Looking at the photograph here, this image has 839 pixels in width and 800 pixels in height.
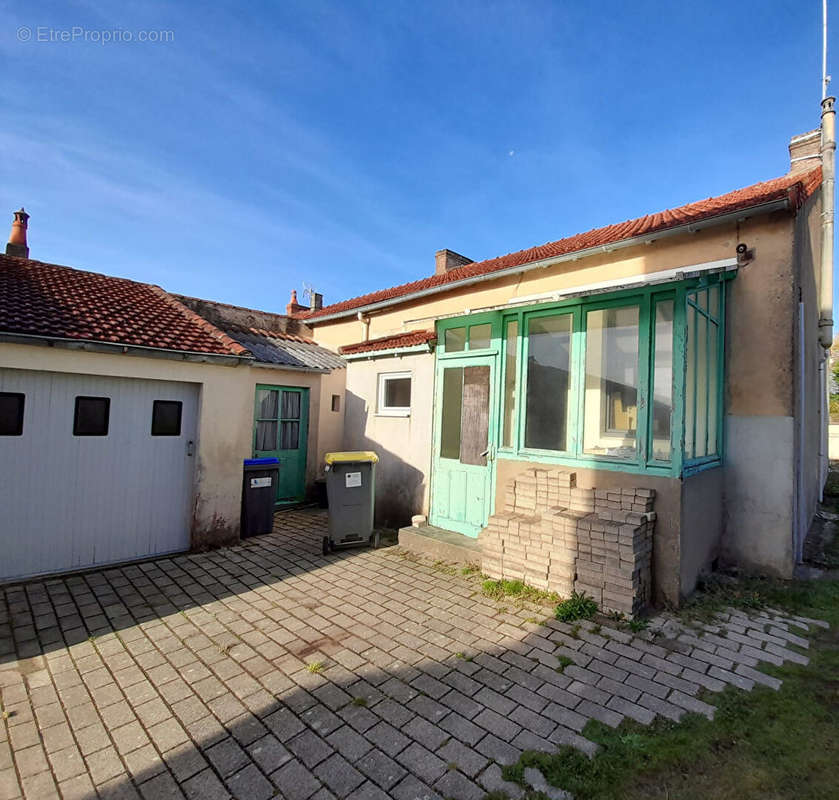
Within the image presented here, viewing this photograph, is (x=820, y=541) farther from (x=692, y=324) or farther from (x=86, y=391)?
(x=86, y=391)

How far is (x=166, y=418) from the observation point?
21.7 feet

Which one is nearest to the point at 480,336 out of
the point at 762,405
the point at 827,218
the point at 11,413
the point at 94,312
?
the point at 762,405

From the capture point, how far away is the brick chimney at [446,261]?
1342 centimetres

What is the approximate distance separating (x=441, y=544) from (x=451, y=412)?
2.09 meters

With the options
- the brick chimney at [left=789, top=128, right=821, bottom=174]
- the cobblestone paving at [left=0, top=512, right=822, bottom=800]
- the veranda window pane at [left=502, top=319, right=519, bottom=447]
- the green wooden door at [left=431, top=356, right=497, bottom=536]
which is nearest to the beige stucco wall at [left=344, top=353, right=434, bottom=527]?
the green wooden door at [left=431, top=356, right=497, bottom=536]

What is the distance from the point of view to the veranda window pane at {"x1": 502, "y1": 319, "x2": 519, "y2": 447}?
250 inches

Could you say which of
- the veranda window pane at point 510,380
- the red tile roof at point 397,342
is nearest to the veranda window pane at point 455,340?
the red tile roof at point 397,342

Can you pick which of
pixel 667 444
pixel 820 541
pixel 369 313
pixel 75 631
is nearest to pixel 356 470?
pixel 75 631

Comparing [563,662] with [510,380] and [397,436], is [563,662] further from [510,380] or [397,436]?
[397,436]

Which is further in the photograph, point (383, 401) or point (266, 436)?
point (266, 436)

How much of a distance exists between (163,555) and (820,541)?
10668mm

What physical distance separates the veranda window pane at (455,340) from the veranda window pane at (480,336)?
0.17 m

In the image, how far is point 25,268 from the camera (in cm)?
795

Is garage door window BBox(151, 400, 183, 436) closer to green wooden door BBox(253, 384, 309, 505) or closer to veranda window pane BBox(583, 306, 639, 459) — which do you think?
green wooden door BBox(253, 384, 309, 505)
